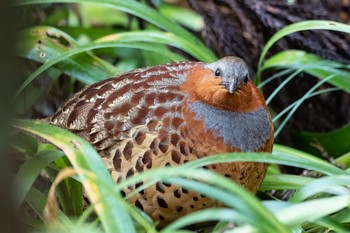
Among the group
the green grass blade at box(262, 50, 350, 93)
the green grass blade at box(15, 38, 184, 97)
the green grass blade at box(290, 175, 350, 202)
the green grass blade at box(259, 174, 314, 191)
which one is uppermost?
the green grass blade at box(262, 50, 350, 93)

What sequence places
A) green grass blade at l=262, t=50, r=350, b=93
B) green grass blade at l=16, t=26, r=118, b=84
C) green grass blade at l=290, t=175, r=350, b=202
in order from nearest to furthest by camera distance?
green grass blade at l=290, t=175, r=350, b=202
green grass blade at l=16, t=26, r=118, b=84
green grass blade at l=262, t=50, r=350, b=93

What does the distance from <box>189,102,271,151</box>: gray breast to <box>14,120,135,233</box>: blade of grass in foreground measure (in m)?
0.62

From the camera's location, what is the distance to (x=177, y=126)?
300cm

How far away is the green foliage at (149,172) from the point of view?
82.9 inches

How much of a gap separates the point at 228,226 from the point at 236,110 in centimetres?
78

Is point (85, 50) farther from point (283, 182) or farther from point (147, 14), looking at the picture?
point (283, 182)

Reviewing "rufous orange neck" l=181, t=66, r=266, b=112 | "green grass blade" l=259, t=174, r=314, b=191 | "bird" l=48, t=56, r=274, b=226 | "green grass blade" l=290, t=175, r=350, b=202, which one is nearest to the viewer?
"green grass blade" l=290, t=175, r=350, b=202

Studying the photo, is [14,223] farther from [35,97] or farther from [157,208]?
[35,97]

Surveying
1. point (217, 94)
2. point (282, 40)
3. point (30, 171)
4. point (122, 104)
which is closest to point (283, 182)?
point (217, 94)

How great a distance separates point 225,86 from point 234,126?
17cm

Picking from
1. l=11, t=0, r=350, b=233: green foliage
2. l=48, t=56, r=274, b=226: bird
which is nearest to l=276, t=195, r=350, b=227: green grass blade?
l=11, t=0, r=350, b=233: green foliage

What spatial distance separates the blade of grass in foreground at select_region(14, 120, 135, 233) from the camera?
220 centimetres

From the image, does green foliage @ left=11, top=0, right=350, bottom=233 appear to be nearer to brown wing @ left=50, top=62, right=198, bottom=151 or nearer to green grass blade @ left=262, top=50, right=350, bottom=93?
green grass blade @ left=262, top=50, right=350, bottom=93

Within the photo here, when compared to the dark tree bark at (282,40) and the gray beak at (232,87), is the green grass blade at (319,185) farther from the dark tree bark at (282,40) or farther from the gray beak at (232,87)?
the dark tree bark at (282,40)
